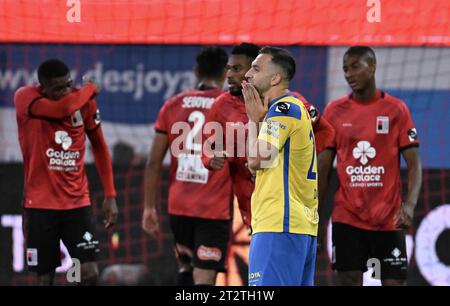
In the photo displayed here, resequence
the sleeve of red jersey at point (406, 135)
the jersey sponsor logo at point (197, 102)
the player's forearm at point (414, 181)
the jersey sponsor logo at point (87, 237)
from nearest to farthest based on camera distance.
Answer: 1. the player's forearm at point (414, 181)
2. the sleeve of red jersey at point (406, 135)
3. the jersey sponsor logo at point (87, 237)
4. the jersey sponsor logo at point (197, 102)

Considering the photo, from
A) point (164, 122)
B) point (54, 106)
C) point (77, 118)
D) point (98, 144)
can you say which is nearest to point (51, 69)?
point (54, 106)

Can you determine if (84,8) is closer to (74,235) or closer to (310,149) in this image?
(74,235)

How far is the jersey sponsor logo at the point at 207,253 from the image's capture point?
366 inches

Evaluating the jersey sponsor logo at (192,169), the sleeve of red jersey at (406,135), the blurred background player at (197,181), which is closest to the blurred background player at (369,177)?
the sleeve of red jersey at (406,135)

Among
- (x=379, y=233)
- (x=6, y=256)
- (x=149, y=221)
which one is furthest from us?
(x=6, y=256)

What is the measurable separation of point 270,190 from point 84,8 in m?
3.15

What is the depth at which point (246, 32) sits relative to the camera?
938 cm

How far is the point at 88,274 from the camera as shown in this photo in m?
9.10

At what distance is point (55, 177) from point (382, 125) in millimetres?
2760

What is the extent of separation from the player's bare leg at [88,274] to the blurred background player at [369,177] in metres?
2.03

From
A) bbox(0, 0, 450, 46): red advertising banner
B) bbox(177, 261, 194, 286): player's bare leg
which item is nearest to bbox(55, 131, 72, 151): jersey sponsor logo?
bbox(0, 0, 450, 46): red advertising banner

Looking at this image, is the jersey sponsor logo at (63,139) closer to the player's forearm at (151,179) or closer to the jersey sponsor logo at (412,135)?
the player's forearm at (151,179)

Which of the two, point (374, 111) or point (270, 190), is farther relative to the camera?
point (374, 111)
